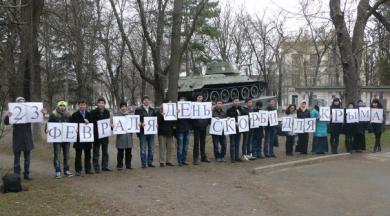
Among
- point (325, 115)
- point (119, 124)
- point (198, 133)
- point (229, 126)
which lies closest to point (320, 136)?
point (325, 115)

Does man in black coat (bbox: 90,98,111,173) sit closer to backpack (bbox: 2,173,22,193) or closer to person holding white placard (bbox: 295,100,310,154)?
backpack (bbox: 2,173,22,193)

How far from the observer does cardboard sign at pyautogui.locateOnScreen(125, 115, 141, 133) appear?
13.0 m

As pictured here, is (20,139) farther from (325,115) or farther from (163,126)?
(325,115)

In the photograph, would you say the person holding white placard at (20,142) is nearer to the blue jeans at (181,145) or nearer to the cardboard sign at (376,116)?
the blue jeans at (181,145)

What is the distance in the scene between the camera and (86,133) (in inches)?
481

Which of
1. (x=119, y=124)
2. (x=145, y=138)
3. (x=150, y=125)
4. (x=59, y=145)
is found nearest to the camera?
(x=59, y=145)

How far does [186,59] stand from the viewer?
43625 millimetres

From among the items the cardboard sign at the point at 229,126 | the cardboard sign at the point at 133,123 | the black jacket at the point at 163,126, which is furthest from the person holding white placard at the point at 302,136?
the cardboard sign at the point at 133,123

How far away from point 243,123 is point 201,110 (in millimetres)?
1360

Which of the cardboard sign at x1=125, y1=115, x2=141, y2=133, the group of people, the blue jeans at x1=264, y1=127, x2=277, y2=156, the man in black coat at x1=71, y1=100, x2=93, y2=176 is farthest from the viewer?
the blue jeans at x1=264, y1=127, x2=277, y2=156

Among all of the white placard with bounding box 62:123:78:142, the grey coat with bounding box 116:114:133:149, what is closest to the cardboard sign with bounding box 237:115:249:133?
the grey coat with bounding box 116:114:133:149

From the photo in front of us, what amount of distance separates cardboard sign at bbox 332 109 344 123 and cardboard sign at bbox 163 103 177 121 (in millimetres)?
5402

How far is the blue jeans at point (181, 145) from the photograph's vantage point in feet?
44.9

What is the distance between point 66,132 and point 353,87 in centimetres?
1264
